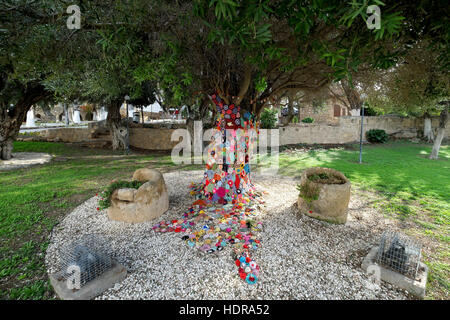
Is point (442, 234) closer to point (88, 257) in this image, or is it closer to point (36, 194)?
point (88, 257)

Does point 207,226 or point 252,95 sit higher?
point 252,95

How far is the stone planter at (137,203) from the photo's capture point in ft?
14.8

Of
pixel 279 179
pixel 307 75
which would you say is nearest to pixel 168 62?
pixel 307 75

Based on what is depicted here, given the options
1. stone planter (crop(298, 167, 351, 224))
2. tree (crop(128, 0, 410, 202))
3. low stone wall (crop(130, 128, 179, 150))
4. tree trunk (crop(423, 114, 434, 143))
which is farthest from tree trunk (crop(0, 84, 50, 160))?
tree trunk (crop(423, 114, 434, 143))

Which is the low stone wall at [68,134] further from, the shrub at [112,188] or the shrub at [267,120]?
the shrub at [112,188]

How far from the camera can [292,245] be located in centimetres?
381

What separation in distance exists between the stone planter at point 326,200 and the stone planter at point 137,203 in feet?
10.4

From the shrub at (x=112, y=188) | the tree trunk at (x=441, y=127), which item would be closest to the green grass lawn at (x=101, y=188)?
the tree trunk at (x=441, y=127)

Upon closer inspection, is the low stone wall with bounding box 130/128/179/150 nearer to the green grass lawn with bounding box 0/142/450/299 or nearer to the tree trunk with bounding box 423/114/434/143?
the green grass lawn with bounding box 0/142/450/299

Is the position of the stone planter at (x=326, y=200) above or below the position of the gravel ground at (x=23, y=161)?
below

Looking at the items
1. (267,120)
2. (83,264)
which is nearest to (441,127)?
(267,120)

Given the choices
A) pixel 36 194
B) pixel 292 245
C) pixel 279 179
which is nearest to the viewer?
pixel 292 245
